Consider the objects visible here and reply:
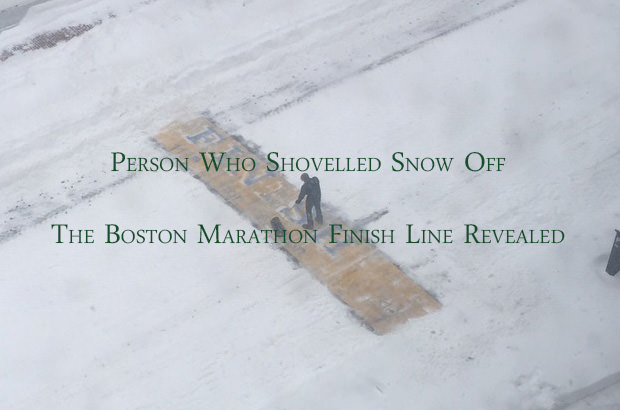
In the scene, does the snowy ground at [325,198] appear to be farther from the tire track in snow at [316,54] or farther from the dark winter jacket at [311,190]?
the dark winter jacket at [311,190]

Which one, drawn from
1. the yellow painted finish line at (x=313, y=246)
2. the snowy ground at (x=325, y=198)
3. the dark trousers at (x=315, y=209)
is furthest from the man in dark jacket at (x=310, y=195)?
the snowy ground at (x=325, y=198)

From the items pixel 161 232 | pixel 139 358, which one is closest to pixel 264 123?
pixel 161 232

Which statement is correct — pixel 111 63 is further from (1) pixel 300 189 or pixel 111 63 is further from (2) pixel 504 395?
(2) pixel 504 395

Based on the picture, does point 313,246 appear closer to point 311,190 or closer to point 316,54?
point 311,190

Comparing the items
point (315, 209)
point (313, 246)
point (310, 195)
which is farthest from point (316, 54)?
point (313, 246)

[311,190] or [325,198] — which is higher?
[311,190]

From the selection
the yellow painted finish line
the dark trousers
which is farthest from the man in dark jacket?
the yellow painted finish line
